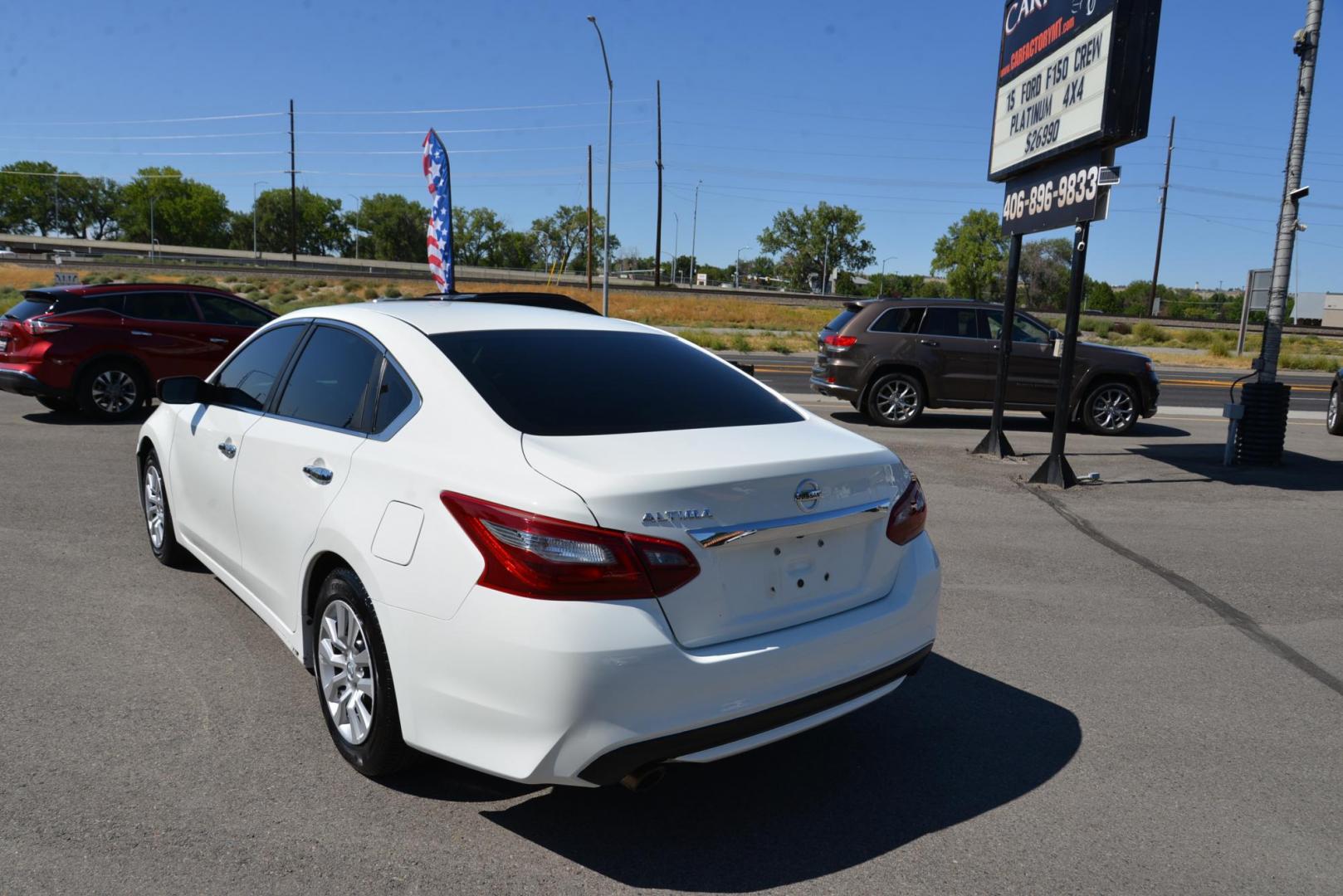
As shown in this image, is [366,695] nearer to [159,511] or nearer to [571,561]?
[571,561]

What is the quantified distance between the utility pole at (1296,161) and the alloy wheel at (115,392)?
12.5 metres

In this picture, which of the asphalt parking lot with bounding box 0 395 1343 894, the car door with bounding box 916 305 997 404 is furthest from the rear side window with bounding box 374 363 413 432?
the car door with bounding box 916 305 997 404

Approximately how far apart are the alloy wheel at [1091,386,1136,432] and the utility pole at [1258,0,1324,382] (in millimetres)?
2811

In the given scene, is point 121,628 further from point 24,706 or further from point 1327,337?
point 1327,337

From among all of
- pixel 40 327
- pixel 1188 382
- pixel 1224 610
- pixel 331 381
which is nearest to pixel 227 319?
pixel 40 327

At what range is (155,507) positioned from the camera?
5.67 meters

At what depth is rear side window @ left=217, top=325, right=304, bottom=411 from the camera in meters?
4.32

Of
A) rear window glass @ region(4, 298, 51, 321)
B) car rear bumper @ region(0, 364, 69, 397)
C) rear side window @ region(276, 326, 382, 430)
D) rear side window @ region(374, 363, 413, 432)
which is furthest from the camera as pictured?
rear window glass @ region(4, 298, 51, 321)

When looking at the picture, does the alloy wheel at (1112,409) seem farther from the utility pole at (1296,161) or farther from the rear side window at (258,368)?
the rear side window at (258,368)

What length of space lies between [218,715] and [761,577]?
7.69 feet

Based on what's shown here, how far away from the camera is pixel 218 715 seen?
3.80 m

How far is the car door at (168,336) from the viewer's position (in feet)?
36.7

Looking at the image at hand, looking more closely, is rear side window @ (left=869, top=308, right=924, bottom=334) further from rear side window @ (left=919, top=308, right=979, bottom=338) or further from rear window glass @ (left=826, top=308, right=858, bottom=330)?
rear window glass @ (left=826, top=308, right=858, bottom=330)

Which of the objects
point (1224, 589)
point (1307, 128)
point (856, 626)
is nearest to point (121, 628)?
point (856, 626)
